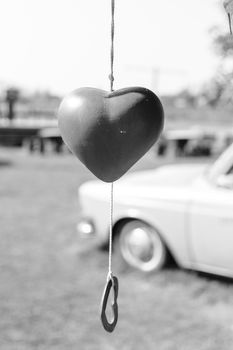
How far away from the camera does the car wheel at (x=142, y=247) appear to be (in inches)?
177

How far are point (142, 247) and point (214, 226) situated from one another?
0.88 metres

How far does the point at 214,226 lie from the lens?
393 cm

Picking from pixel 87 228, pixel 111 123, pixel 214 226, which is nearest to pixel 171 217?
pixel 214 226

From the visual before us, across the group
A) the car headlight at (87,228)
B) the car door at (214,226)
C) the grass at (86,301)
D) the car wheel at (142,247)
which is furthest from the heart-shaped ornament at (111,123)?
the car headlight at (87,228)

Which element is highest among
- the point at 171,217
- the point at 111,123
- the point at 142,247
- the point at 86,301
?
the point at 111,123

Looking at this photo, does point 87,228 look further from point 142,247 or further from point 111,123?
point 111,123

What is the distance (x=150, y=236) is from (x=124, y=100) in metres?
3.20

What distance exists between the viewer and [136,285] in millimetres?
4273

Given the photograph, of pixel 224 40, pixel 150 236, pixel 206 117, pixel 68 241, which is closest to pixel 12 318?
pixel 150 236

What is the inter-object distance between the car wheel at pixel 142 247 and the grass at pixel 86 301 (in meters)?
0.13

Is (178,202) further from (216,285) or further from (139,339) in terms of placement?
(139,339)

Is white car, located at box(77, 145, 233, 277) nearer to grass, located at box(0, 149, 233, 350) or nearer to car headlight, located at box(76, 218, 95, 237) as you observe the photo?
car headlight, located at box(76, 218, 95, 237)

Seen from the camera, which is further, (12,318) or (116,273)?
(116,273)

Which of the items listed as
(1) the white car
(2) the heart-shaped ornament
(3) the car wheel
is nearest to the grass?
(3) the car wheel
